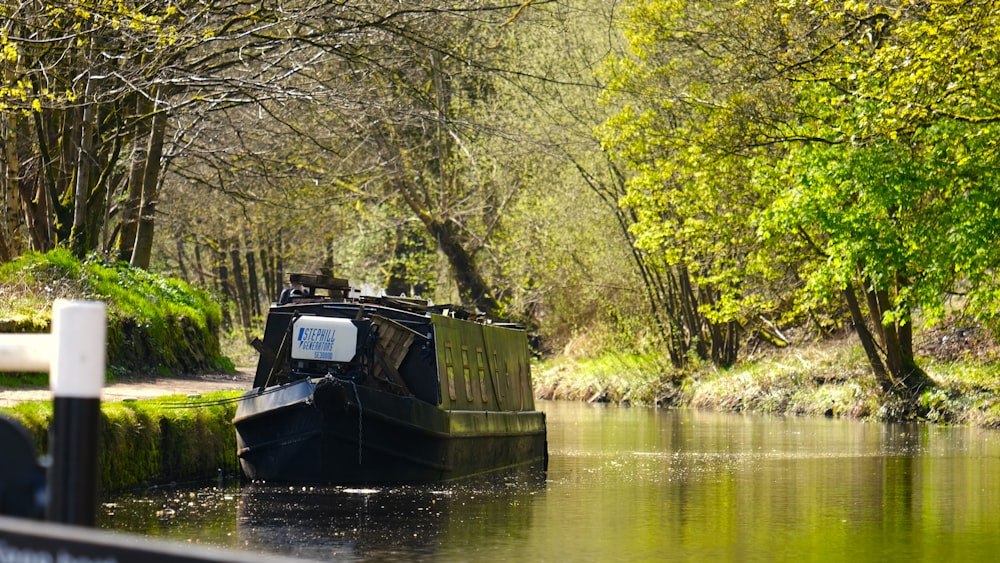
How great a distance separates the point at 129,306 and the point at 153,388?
1808 mm

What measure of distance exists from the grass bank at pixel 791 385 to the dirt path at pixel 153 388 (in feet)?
40.6

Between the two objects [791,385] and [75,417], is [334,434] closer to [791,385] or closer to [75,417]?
[75,417]

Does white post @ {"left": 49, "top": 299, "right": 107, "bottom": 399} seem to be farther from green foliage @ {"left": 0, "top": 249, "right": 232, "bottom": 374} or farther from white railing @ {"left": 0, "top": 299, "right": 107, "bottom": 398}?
green foliage @ {"left": 0, "top": 249, "right": 232, "bottom": 374}

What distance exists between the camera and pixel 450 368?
703 inches

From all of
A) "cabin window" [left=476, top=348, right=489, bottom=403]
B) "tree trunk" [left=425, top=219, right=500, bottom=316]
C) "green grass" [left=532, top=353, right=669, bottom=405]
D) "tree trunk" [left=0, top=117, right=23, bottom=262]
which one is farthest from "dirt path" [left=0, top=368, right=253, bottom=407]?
"tree trunk" [left=425, top=219, right=500, bottom=316]

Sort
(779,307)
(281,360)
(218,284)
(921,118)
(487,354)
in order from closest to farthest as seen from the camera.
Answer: (281,360)
(921,118)
(487,354)
(779,307)
(218,284)

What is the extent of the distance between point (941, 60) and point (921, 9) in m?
1.57

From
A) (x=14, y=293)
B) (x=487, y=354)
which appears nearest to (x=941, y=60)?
(x=487, y=354)

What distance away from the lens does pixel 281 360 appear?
1712 cm

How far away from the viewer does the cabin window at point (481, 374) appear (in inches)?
765

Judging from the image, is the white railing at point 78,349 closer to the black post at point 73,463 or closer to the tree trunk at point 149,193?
the black post at point 73,463

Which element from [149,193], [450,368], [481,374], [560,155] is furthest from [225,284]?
[450,368]

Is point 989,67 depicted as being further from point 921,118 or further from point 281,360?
point 281,360

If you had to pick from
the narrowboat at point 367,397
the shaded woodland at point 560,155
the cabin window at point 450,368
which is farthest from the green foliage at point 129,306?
the cabin window at point 450,368
